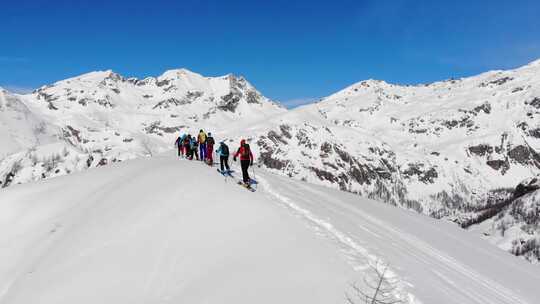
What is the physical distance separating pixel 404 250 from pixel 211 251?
9.12 m

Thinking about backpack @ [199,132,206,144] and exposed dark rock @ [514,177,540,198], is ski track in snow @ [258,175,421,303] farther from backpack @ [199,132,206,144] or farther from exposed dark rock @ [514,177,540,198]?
exposed dark rock @ [514,177,540,198]

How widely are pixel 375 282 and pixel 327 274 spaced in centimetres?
149

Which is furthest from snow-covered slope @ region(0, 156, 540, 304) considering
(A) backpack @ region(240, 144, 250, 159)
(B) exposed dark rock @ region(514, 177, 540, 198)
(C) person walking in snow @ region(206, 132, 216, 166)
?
(B) exposed dark rock @ region(514, 177, 540, 198)

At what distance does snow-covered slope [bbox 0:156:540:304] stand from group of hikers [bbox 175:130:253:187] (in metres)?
2.06

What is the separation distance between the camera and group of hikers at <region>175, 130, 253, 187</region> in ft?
90.3

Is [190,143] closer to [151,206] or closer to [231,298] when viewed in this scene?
[151,206]

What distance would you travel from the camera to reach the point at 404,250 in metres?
18.8

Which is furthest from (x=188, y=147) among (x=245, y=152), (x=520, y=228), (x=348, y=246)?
(x=520, y=228)

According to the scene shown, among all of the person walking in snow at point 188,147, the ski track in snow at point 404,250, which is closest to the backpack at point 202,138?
the person walking in snow at point 188,147

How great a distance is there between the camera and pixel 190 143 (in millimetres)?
41875


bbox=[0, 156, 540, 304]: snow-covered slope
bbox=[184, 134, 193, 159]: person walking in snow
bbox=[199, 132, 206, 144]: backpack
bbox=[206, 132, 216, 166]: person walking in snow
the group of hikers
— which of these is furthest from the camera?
bbox=[184, 134, 193, 159]: person walking in snow

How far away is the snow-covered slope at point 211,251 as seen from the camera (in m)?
12.3

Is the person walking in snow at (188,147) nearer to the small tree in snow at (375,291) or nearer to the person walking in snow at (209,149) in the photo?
the person walking in snow at (209,149)

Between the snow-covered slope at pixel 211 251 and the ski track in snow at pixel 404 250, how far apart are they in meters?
0.10
